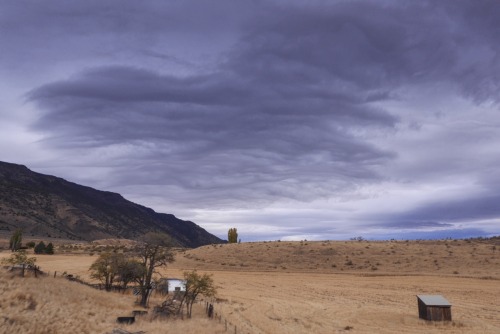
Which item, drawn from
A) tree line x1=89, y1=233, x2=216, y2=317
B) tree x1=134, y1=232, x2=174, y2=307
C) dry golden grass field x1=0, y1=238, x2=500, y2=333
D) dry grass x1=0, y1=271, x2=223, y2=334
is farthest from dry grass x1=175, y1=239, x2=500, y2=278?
dry grass x1=0, y1=271, x2=223, y2=334

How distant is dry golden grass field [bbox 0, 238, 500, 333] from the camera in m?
30.7

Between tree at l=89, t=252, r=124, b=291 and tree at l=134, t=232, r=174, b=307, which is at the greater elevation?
tree at l=134, t=232, r=174, b=307

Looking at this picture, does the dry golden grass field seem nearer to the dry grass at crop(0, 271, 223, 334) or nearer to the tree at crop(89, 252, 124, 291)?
the dry grass at crop(0, 271, 223, 334)

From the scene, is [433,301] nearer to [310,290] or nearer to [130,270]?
[310,290]

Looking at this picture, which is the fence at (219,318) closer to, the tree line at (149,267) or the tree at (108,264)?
the tree line at (149,267)

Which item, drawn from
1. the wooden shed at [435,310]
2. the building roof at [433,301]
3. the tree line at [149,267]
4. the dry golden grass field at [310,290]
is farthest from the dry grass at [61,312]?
the building roof at [433,301]

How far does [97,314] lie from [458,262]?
6087cm

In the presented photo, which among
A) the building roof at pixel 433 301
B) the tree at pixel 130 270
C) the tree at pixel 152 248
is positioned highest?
the tree at pixel 152 248

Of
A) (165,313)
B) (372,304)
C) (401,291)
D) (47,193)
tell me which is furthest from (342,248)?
(47,193)

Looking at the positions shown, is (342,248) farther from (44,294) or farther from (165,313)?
(44,294)

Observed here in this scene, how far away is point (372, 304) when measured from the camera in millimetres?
45719

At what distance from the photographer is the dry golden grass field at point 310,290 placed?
30.7m

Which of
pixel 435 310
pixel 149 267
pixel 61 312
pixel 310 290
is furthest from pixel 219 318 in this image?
pixel 310 290

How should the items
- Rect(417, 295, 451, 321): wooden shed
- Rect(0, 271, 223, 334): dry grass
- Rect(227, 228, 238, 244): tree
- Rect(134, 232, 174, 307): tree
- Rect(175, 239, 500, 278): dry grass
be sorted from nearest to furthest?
Rect(0, 271, 223, 334): dry grass
Rect(417, 295, 451, 321): wooden shed
Rect(134, 232, 174, 307): tree
Rect(175, 239, 500, 278): dry grass
Rect(227, 228, 238, 244): tree
